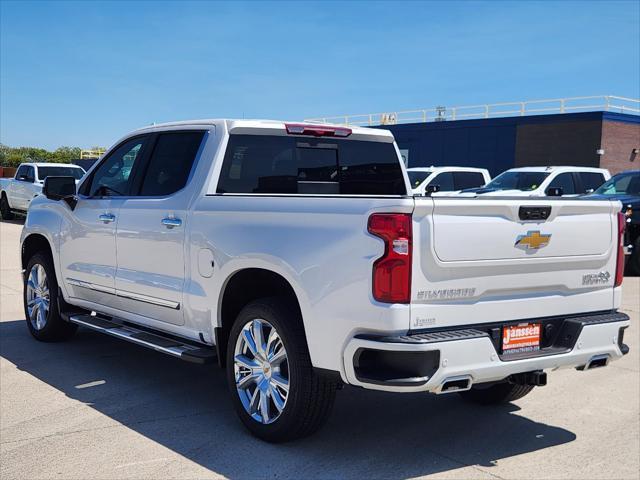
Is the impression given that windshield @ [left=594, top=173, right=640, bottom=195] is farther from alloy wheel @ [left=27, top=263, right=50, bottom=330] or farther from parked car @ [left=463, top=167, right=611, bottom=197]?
alloy wheel @ [left=27, top=263, right=50, bottom=330]

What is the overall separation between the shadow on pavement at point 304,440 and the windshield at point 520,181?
502 inches

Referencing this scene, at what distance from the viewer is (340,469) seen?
4363 mm

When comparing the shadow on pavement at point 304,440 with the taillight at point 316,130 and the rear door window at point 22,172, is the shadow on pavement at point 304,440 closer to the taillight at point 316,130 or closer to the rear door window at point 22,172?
the taillight at point 316,130

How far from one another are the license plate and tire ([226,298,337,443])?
1.03 metres

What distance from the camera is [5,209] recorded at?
25.5 m

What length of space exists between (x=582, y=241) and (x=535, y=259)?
0.45 m

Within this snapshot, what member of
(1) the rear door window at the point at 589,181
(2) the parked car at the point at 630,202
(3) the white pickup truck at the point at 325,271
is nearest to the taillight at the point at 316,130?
(3) the white pickup truck at the point at 325,271

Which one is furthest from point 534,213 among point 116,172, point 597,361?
point 116,172

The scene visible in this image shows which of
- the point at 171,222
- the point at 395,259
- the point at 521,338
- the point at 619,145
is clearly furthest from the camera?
the point at 619,145

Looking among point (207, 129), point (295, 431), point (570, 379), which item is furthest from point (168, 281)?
point (570, 379)

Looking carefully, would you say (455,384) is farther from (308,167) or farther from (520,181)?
(520,181)

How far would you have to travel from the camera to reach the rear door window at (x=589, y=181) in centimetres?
1832

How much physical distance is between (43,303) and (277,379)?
3.65 meters

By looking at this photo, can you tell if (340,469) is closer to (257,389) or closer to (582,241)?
(257,389)
